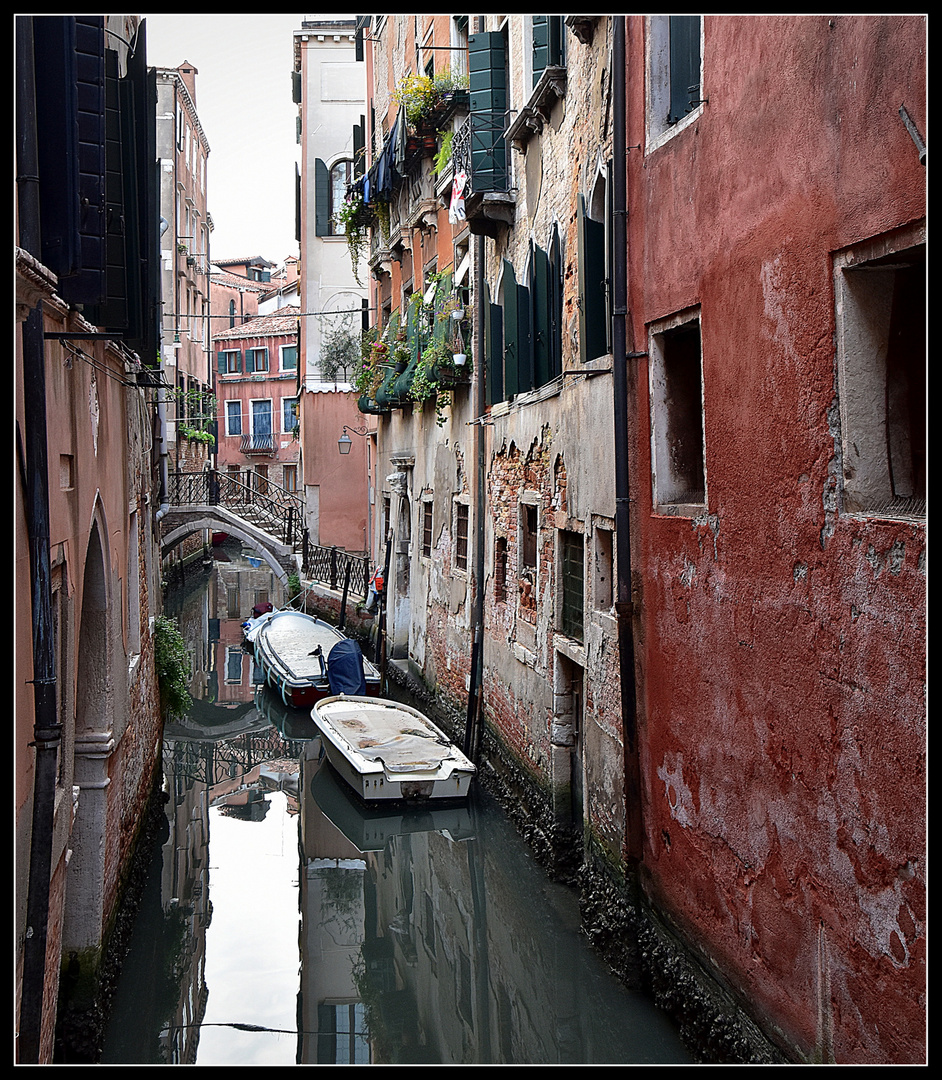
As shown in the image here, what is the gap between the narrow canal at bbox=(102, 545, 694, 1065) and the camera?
6223mm

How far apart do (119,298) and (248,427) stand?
35820 mm

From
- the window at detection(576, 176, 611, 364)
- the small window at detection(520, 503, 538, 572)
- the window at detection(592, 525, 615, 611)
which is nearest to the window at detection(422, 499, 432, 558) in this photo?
the small window at detection(520, 503, 538, 572)

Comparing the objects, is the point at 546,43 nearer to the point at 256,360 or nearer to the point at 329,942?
the point at 329,942

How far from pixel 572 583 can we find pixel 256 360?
34.0 meters

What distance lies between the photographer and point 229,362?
4141 centimetres

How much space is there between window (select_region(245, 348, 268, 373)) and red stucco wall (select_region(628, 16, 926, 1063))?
117ft

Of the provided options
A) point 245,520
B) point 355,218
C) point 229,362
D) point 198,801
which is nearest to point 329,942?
point 198,801

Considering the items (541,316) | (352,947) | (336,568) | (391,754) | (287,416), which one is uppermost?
(287,416)

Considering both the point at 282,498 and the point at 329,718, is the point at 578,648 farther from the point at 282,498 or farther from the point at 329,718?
the point at 282,498

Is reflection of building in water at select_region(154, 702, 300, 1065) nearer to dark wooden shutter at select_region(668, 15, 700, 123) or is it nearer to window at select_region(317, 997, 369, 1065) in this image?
window at select_region(317, 997, 369, 1065)

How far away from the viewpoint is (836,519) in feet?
13.4

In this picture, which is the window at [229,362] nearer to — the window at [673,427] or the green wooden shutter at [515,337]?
the green wooden shutter at [515,337]

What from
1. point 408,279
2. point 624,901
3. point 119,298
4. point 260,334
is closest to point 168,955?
point 624,901
